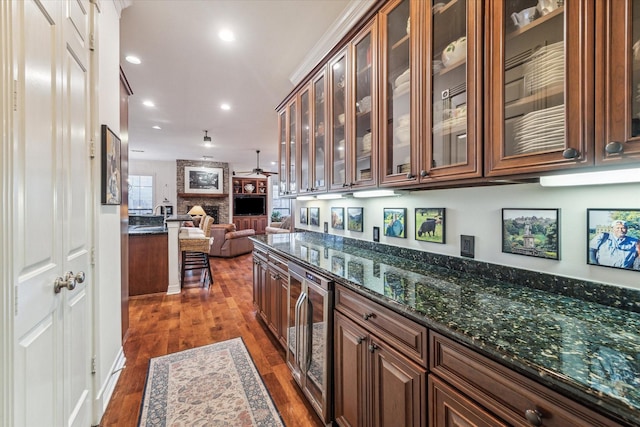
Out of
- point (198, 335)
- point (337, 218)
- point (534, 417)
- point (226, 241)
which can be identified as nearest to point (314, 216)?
point (337, 218)

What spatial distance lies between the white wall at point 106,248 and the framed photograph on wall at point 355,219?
6.18ft

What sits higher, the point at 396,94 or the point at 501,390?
the point at 396,94

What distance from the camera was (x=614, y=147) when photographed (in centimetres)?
80

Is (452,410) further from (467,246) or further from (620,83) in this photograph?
(620,83)

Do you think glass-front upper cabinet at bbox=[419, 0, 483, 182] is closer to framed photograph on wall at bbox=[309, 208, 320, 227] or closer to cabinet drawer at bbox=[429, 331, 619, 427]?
cabinet drawer at bbox=[429, 331, 619, 427]

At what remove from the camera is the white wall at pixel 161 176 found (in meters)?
9.14

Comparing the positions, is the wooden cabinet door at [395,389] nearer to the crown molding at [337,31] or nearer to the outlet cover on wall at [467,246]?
the outlet cover on wall at [467,246]

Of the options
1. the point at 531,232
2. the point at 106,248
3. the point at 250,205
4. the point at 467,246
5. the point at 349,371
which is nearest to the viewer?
the point at 531,232

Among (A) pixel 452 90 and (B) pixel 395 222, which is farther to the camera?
(B) pixel 395 222

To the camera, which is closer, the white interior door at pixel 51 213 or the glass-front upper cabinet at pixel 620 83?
the glass-front upper cabinet at pixel 620 83

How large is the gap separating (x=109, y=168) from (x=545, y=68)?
7.78 feet

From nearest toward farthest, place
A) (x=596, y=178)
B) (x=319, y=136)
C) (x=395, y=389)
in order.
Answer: (x=596, y=178) → (x=395, y=389) → (x=319, y=136)

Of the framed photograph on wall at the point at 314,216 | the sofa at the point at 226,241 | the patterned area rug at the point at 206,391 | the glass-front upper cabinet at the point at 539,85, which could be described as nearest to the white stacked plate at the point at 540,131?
the glass-front upper cabinet at the point at 539,85

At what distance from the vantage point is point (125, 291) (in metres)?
2.64
